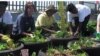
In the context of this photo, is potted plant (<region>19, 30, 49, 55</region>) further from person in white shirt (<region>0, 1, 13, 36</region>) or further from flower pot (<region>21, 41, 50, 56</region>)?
person in white shirt (<region>0, 1, 13, 36</region>)

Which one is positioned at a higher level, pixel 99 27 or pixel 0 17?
pixel 0 17

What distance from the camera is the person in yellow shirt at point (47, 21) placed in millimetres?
7071

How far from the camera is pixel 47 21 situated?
23.7 ft

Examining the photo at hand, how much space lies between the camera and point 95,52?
515cm

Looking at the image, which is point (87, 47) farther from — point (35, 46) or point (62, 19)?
point (62, 19)

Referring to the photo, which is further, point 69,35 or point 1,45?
point 69,35

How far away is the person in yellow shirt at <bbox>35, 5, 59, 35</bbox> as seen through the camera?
7071 millimetres

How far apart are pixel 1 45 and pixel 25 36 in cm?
169

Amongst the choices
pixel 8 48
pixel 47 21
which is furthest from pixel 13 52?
pixel 47 21

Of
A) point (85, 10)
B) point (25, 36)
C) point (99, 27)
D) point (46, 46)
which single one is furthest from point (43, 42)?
point (85, 10)

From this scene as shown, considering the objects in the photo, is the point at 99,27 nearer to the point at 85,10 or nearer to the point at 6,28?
the point at 85,10

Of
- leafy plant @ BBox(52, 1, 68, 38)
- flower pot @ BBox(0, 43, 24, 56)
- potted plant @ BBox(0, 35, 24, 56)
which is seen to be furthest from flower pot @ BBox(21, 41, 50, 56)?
leafy plant @ BBox(52, 1, 68, 38)

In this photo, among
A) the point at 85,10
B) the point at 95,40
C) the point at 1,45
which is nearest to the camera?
the point at 1,45

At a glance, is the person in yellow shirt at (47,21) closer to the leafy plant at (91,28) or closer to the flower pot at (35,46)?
the leafy plant at (91,28)
